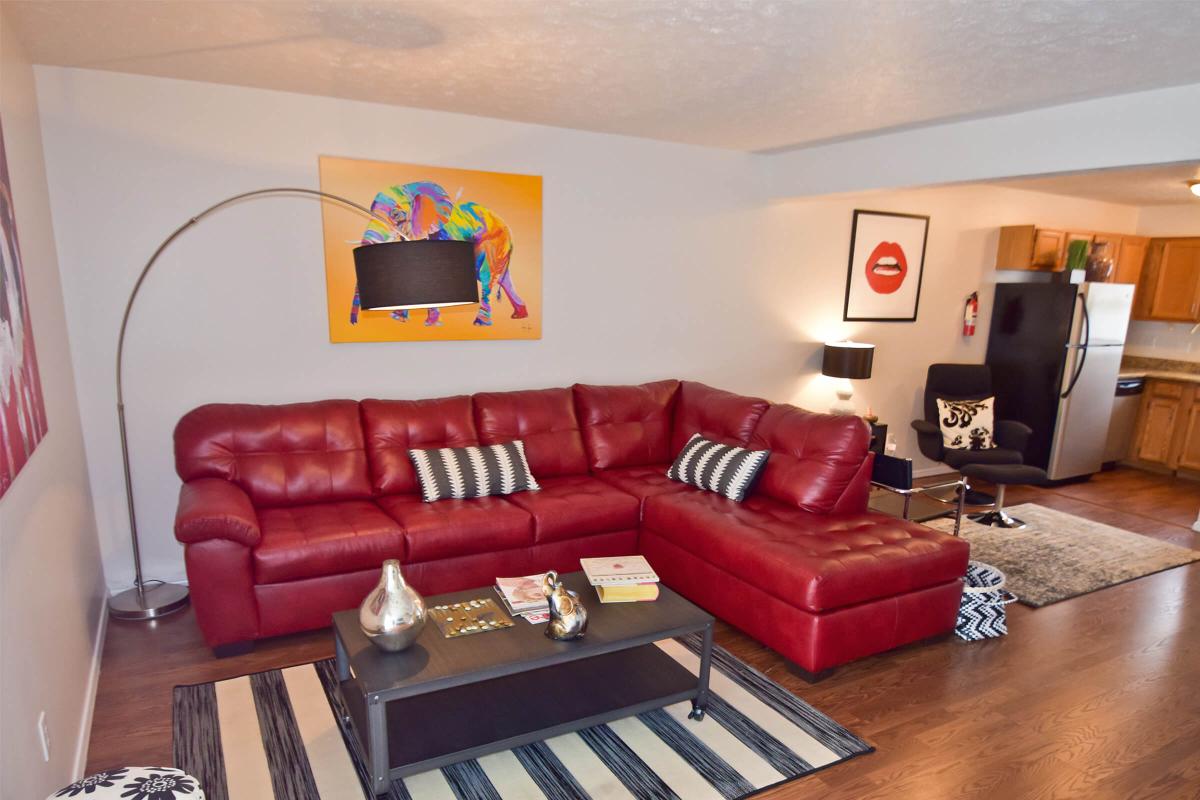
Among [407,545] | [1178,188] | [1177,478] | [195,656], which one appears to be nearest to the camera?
[195,656]

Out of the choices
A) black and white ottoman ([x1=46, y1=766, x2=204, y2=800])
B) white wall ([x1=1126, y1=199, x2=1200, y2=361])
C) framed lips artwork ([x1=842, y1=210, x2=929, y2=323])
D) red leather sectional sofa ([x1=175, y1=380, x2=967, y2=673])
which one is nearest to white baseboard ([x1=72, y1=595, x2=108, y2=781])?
red leather sectional sofa ([x1=175, y1=380, x2=967, y2=673])

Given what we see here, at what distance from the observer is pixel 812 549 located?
2.86 meters

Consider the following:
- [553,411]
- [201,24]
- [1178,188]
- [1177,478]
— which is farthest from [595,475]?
A: [1177,478]

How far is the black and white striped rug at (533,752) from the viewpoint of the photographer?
7.03 feet

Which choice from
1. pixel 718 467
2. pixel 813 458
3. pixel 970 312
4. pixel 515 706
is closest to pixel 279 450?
pixel 515 706

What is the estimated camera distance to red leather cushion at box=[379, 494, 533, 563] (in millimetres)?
3084

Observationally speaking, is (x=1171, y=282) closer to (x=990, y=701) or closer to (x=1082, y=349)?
(x=1082, y=349)

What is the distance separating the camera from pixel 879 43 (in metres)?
2.38

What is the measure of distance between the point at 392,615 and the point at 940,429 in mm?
4414

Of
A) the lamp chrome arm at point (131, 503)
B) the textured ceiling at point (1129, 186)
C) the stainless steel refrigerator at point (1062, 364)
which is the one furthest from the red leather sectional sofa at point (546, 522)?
the stainless steel refrigerator at point (1062, 364)

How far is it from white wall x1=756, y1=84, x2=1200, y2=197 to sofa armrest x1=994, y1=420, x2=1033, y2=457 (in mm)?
2285

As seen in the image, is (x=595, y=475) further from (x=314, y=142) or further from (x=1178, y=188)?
(x=1178, y=188)

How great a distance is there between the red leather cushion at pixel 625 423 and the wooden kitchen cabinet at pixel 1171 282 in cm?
514

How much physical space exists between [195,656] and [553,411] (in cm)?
208
